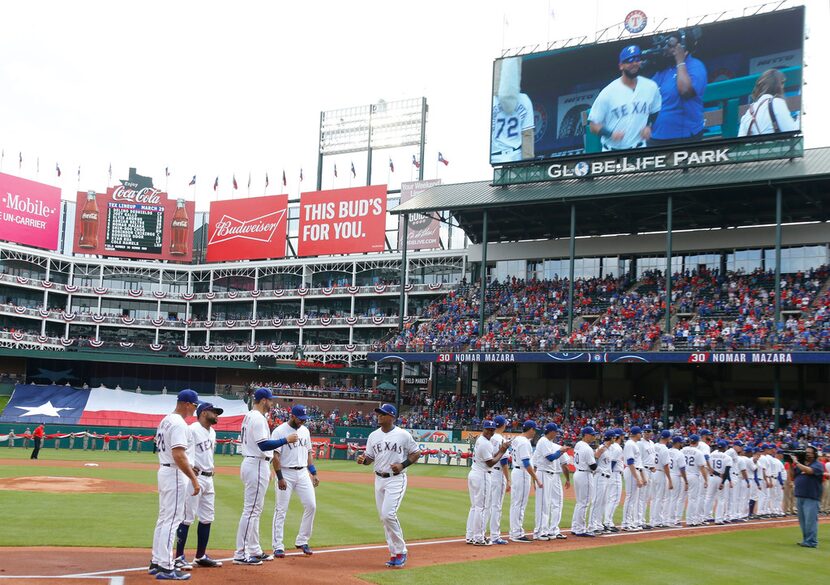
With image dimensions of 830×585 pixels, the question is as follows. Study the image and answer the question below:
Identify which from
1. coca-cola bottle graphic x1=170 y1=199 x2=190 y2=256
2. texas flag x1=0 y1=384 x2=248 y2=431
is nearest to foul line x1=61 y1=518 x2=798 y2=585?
texas flag x1=0 y1=384 x2=248 y2=431

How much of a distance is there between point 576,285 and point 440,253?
43.7 feet

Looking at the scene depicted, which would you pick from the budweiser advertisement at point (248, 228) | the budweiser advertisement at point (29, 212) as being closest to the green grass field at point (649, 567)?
the budweiser advertisement at point (248, 228)

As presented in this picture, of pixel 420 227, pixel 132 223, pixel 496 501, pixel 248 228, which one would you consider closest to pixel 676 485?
pixel 496 501

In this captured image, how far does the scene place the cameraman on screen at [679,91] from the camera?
1804 inches

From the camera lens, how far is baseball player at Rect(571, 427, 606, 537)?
16.7 metres

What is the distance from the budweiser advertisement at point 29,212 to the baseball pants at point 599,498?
63980mm

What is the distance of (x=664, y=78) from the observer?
46.7 metres

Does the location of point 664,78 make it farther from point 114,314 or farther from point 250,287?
point 114,314

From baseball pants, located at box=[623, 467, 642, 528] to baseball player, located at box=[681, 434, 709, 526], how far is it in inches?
87.0

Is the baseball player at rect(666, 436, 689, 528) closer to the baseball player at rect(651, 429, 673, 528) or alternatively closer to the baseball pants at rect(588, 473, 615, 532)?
the baseball player at rect(651, 429, 673, 528)

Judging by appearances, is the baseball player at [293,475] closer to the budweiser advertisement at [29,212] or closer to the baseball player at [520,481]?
the baseball player at [520,481]

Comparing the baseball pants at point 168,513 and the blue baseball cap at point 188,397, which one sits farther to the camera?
the blue baseball cap at point 188,397

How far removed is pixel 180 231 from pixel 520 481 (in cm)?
6295

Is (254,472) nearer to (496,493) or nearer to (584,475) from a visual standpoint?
(496,493)
